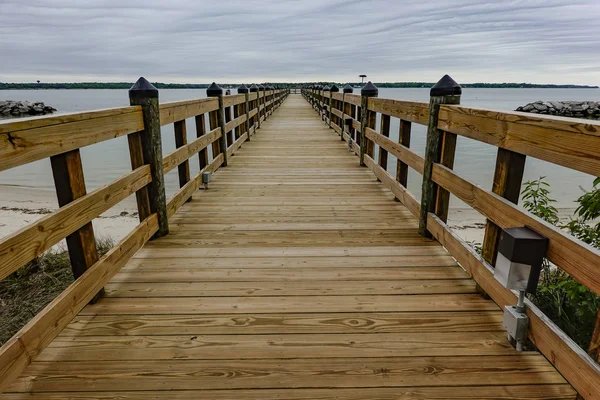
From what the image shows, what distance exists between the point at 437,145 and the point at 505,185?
4.01ft

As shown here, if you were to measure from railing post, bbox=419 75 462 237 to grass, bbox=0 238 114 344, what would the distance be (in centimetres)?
399

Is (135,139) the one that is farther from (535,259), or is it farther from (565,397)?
(565,397)

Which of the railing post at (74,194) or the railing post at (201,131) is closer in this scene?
the railing post at (74,194)

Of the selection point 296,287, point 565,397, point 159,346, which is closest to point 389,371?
point 565,397

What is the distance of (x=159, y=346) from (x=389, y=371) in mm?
1209

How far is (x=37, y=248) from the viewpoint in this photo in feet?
6.65

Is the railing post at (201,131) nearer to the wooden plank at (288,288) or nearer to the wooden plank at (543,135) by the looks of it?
the wooden plank at (288,288)

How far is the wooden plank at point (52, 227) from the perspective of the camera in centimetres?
184

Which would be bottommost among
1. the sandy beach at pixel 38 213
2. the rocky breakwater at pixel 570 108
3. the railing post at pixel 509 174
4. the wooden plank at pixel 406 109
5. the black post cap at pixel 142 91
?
the rocky breakwater at pixel 570 108

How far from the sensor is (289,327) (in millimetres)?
2432

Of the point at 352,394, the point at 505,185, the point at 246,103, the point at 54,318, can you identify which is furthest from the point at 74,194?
the point at 246,103

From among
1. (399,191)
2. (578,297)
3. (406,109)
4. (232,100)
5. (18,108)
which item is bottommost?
(18,108)

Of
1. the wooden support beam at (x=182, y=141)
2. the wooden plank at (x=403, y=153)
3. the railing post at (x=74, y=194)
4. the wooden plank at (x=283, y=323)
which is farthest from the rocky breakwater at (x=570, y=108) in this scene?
the railing post at (x=74, y=194)

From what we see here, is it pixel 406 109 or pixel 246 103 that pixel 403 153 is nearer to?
pixel 406 109
